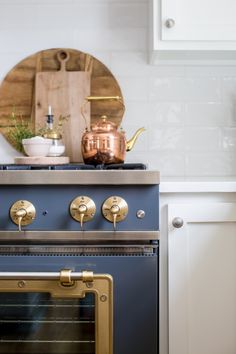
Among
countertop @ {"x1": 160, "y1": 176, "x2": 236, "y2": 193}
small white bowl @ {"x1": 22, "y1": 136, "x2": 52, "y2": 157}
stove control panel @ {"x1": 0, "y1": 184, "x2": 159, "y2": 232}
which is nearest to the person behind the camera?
stove control panel @ {"x1": 0, "y1": 184, "x2": 159, "y2": 232}

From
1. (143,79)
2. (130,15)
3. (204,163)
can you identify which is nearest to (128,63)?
(143,79)

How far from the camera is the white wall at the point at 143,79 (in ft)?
6.10

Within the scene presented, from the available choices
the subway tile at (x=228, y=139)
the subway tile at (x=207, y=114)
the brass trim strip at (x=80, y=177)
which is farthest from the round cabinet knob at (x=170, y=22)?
the brass trim strip at (x=80, y=177)

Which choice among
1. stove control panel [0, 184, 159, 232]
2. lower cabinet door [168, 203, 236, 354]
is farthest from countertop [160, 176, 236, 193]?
stove control panel [0, 184, 159, 232]

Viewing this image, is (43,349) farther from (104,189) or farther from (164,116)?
(164,116)

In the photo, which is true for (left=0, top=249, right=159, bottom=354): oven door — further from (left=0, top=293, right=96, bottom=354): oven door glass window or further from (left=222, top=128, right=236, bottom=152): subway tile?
(left=222, top=128, right=236, bottom=152): subway tile

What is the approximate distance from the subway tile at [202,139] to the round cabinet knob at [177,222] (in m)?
0.64

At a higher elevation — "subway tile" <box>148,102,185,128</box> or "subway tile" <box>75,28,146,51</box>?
"subway tile" <box>75,28,146,51</box>

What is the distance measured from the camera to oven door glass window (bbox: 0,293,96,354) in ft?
3.61

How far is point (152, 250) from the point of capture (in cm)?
114

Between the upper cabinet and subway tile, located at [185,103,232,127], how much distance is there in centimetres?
34

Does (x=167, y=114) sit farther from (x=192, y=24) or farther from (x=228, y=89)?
(x=192, y=24)

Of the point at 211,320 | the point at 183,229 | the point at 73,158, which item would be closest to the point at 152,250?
the point at 183,229

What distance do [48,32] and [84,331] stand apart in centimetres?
133
